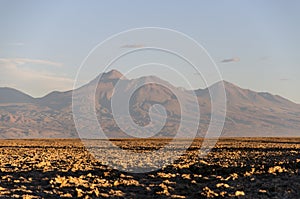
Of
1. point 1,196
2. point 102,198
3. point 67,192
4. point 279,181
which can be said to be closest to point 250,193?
point 279,181

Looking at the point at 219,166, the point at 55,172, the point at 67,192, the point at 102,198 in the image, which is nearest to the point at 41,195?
the point at 67,192

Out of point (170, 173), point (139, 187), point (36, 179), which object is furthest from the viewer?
point (170, 173)

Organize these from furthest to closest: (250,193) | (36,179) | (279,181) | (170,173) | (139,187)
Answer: (170,173) → (36,179) → (139,187) → (279,181) → (250,193)

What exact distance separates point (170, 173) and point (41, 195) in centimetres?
852

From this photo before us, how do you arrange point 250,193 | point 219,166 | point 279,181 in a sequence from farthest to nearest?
1. point 219,166
2. point 279,181
3. point 250,193

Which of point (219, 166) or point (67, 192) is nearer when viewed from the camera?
point (67, 192)

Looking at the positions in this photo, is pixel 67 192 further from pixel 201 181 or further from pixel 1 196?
pixel 201 181

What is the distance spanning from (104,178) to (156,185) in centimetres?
330

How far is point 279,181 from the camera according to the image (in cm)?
1972

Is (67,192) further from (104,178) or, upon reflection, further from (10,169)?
(10,169)

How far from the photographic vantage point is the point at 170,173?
25219 millimetres

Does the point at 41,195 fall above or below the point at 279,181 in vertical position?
below

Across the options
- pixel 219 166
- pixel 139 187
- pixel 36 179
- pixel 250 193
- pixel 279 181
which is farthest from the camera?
pixel 219 166

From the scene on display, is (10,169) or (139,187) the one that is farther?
(10,169)
